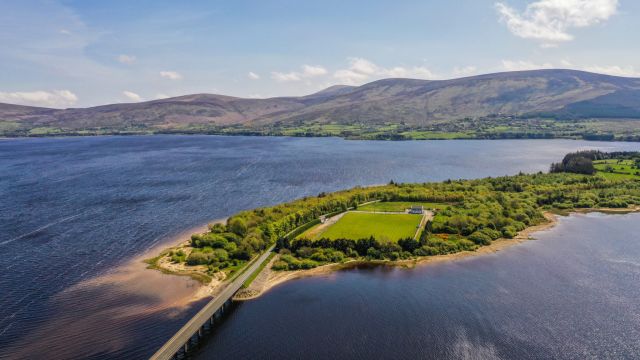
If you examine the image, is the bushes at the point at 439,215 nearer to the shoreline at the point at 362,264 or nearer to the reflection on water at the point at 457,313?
the shoreline at the point at 362,264

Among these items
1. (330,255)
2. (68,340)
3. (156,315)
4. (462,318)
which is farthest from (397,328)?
(68,340)

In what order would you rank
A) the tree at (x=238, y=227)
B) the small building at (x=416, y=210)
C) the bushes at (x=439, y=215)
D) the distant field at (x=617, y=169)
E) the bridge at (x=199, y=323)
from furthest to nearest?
the distant field at (x=617, y=169) → the small building at (x=416, y=210) → the tree at (x=238, y=227) → the bushes at (x=439, y=215) → the bridge at (x=199, y=323)

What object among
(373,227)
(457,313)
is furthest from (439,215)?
(457,313)

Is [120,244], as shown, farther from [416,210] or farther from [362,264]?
[416,210]

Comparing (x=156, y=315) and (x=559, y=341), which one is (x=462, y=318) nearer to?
(x=559, y=341)

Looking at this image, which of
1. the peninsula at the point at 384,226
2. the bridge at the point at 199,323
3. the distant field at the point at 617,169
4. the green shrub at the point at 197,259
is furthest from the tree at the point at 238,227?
the distant field at the point at 617,169

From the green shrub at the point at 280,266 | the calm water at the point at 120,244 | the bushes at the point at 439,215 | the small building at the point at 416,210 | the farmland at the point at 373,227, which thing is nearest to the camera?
the calm water at the point at 120,244
